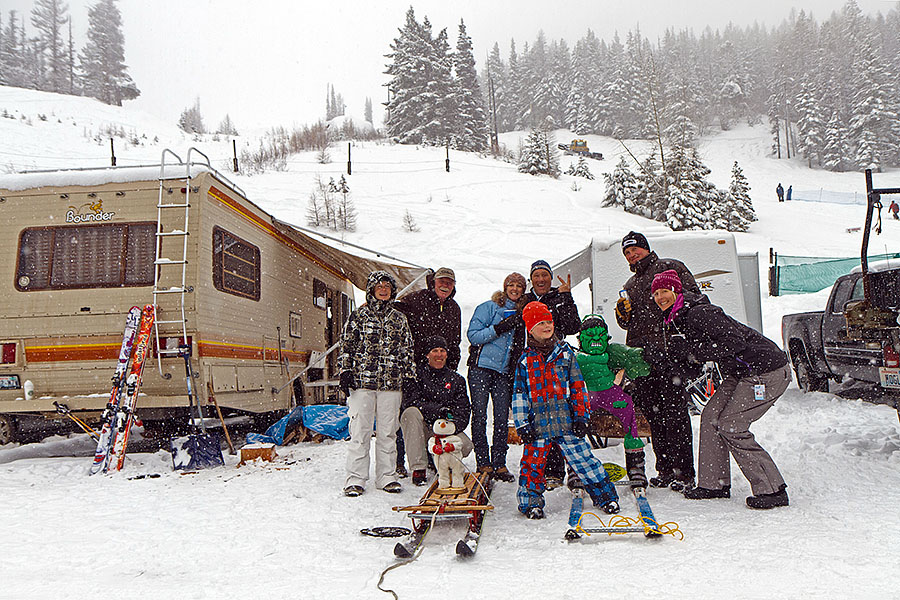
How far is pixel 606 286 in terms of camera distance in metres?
9.34

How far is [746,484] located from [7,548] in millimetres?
4792

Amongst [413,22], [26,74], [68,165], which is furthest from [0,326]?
[26,74]

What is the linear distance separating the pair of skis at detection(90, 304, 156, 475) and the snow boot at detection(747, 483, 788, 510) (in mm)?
5127

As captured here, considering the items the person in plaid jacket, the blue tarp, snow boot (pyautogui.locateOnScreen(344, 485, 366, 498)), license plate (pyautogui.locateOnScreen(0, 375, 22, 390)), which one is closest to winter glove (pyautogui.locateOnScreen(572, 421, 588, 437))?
the person in plaid jacket

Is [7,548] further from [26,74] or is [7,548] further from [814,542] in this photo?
[26,74]

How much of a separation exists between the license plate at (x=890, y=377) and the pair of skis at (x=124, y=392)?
646cm

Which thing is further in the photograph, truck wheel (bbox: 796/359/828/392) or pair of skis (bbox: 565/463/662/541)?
truck wheel (bbox: 796/359/828/392)

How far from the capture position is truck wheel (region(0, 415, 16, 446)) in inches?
250

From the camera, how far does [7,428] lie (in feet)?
21.0

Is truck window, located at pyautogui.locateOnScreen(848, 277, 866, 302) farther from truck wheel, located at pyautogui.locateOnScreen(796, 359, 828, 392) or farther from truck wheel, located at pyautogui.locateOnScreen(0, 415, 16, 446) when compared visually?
truck wheel, located at pyautogui.locateOnScreen(0, 415, 16, 446)

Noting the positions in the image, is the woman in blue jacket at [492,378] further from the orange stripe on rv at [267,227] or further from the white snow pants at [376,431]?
the orange stripe on rv at [267,227]

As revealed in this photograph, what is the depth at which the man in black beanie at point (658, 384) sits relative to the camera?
14.6 feet

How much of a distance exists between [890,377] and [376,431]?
4191mm

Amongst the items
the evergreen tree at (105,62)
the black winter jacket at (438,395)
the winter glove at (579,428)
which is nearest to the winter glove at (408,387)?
the black winter jacket at (438,395)
